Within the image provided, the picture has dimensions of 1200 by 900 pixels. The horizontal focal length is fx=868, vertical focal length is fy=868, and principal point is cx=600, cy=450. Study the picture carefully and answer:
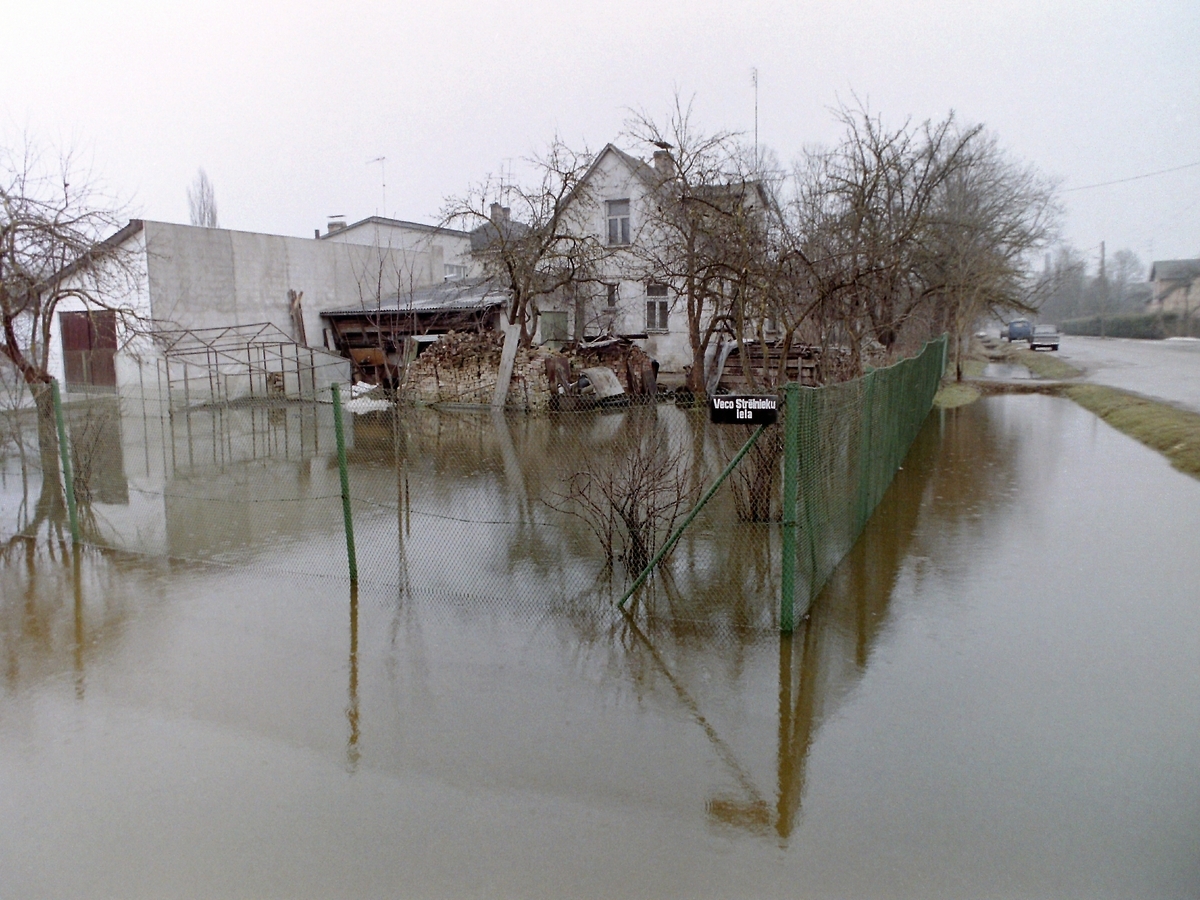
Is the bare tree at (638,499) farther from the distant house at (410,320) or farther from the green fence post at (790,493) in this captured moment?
the distant house at (410,320)

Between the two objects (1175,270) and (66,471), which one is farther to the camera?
(1175,270)

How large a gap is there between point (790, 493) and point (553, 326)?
24.7 metres

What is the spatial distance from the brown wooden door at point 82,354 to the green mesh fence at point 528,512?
14.4 meters

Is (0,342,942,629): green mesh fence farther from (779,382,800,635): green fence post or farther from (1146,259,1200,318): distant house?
(1146,259,1200,318): distant house

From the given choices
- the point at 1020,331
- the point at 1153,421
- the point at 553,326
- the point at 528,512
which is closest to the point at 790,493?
the point at 528,512

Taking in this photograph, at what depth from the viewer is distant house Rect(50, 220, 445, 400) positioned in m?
25.8

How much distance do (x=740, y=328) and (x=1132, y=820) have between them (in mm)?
10052

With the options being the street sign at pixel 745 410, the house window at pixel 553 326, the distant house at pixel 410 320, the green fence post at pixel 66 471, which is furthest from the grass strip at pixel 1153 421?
the distant house at pixel 410 320

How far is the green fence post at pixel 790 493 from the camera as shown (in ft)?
19.0

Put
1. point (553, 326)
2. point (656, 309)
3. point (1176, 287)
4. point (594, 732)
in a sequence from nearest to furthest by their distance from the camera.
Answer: point (594, 732) < point (553, 326) < point (656, 309) < point (1176, 287)

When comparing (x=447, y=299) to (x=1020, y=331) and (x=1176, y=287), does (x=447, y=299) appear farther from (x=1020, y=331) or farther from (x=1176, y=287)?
(x=1176, y=287)

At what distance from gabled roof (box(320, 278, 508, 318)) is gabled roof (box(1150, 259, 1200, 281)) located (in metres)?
58.9

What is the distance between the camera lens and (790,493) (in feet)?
19.4

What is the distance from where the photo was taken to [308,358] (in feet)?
95.5
